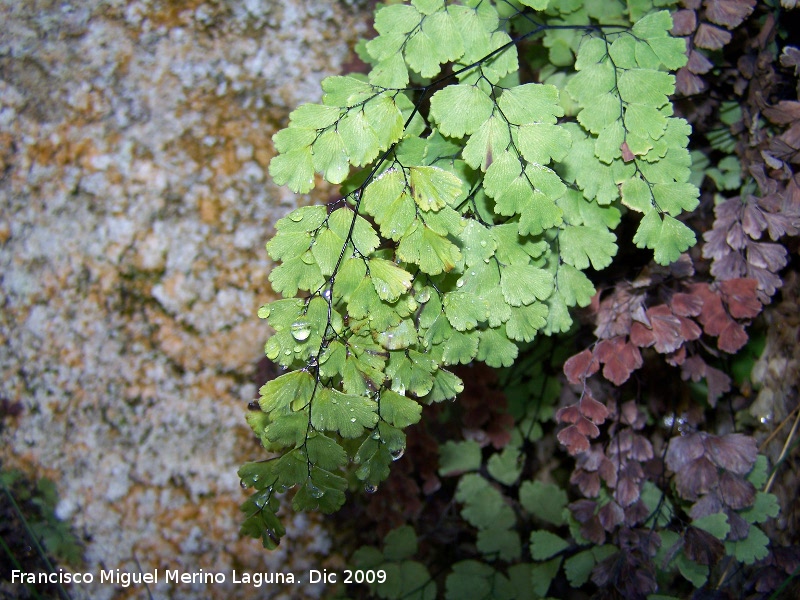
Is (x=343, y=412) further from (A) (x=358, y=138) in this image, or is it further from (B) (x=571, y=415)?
(B) (x=571, y=415)

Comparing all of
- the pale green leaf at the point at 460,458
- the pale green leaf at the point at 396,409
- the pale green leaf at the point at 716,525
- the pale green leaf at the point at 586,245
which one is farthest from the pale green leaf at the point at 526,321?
the pale green leaf at the point at 460,458

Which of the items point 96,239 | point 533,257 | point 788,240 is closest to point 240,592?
point 96,239

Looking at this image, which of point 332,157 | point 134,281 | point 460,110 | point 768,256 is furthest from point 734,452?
point 134,281

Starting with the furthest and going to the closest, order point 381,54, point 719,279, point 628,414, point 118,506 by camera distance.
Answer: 1. point 118,506
2. point 628,414
3. point 719,279
4. point 381,54

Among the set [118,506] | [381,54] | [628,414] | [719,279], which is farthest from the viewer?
[118,506]

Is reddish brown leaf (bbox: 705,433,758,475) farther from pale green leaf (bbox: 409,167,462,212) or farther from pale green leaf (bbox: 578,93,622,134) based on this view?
pale green leaf (bbox: 409,167,462,212)

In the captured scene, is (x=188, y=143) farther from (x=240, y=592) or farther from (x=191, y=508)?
(x=240, y=592)

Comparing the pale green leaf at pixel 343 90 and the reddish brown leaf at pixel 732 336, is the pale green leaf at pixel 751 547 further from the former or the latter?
the pale green leaf at pixel 343 90
